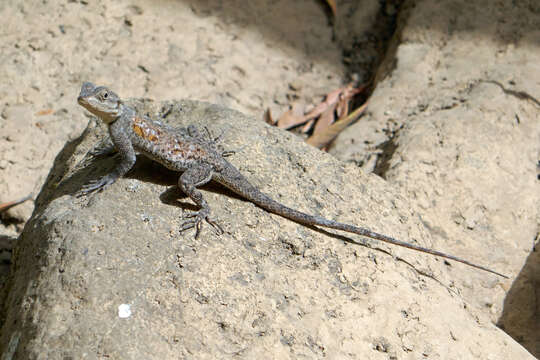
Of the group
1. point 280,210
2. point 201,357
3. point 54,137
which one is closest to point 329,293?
point 280,210

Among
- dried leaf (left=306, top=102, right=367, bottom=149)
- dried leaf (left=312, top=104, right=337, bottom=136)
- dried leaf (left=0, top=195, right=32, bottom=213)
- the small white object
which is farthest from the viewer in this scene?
dried leaf (left=312, top=104, right=337, bottom=136)

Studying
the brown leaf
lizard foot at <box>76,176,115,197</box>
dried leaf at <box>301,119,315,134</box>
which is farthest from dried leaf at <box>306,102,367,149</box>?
the brown leaf

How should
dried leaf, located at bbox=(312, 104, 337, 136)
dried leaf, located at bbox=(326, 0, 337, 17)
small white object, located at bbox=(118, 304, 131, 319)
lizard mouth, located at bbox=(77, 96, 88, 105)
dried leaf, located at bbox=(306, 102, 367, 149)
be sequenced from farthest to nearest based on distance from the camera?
dried leaf, located at bbox=(326, 0, 337, 17), dried leaf, located at bbox=(312, 104, 337, 136), dried leaf, located at bbox=(306, 102, 367, 149), lizard mouth, located at bbox=(77, 96, 88, 105), small white object, located at bbox=(118, 304, 131, 319)

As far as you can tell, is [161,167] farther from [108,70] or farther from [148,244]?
[108,70]

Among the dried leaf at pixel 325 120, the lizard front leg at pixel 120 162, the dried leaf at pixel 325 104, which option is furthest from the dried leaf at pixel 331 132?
the lizard front leg at pixel 120 162

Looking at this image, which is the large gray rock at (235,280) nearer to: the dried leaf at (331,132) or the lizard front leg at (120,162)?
the lizard front leg at (120,162)

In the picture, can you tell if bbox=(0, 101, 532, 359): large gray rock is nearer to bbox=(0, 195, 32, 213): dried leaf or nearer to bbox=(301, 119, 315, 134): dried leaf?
bbox=(0, 195, 32, 213): dried leaf

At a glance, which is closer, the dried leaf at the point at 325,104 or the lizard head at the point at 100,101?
the lizard head at the point at 100,101
